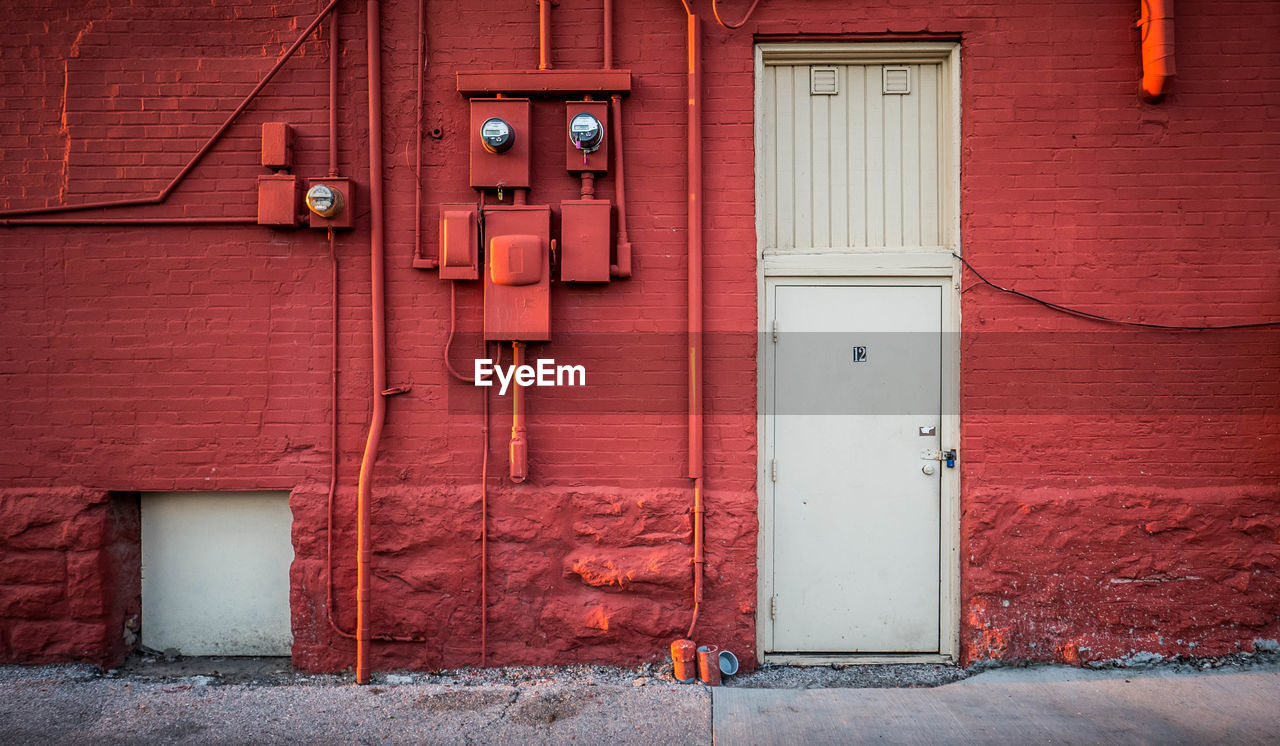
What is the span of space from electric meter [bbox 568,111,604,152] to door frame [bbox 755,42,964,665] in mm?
930

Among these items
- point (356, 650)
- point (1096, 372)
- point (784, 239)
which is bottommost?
point (356, 650)

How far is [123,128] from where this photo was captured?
13.4 feet

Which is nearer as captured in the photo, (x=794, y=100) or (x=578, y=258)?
(x=578, y=258)

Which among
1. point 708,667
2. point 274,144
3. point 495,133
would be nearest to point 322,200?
point 274,144

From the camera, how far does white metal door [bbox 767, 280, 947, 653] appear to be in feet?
13.7

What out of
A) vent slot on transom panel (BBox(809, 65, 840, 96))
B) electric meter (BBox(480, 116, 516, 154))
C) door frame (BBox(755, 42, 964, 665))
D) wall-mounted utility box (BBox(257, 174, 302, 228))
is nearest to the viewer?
electric meter (BBox(480, 116, 516, 154))

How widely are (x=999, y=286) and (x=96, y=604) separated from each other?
535 centimetres

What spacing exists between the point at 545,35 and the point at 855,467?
3004mm

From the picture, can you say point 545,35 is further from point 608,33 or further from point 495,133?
point 495,133

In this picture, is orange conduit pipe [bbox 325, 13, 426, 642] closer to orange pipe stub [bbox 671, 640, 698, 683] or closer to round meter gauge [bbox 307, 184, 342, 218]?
round meter gauge [bbox 307, 184, 342, 218]

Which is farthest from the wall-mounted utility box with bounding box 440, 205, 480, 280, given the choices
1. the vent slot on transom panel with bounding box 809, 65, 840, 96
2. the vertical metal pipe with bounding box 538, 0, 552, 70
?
the vent slot on transom panel with bounding box 809, 65, 840, 96

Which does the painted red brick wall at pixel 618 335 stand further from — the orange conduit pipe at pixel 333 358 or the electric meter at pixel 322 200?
the electric meter at pixel 322 200

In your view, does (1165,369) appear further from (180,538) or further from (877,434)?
(180,538)

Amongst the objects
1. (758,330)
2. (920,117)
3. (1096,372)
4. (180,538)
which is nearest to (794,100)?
(920,117)
